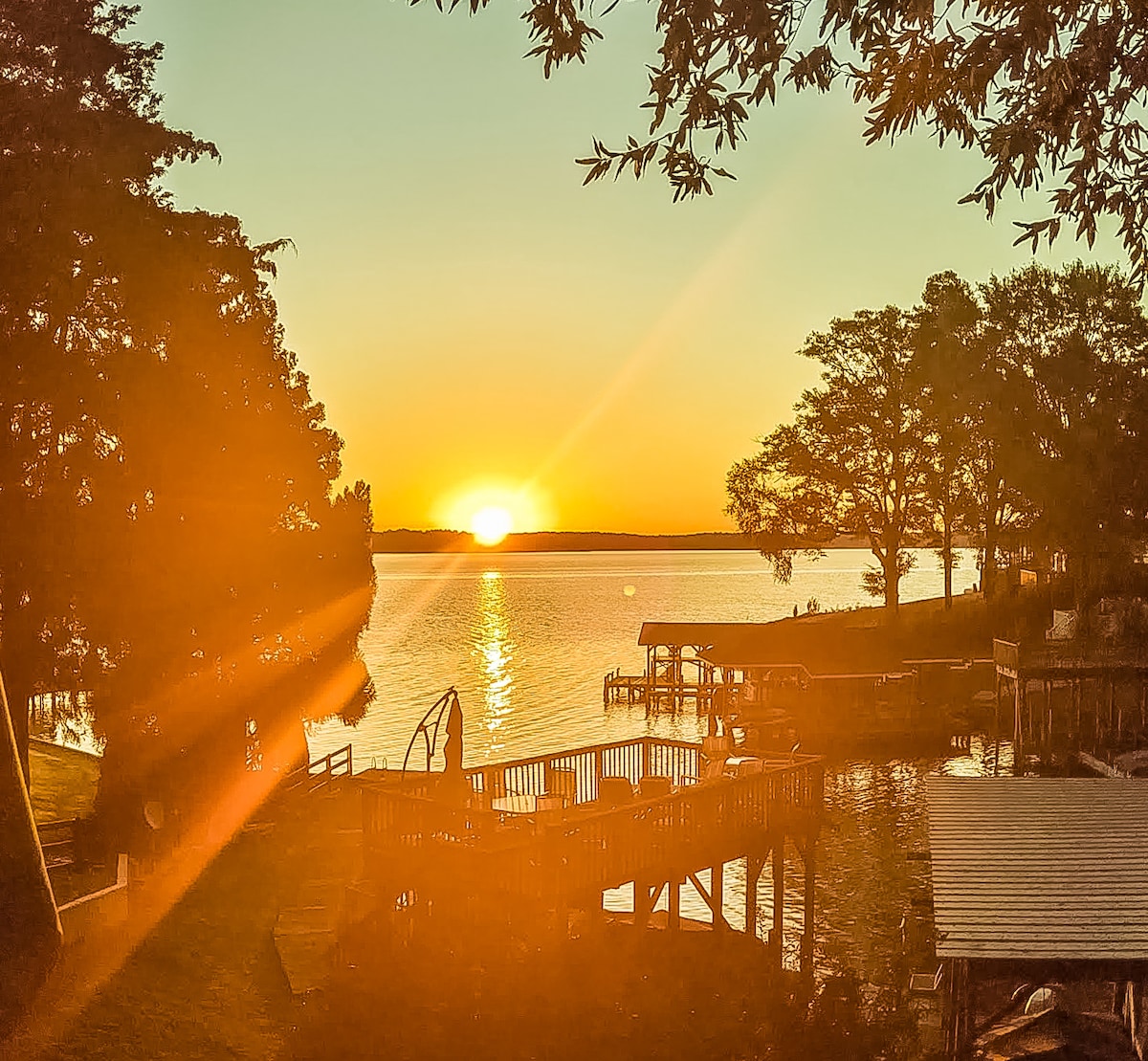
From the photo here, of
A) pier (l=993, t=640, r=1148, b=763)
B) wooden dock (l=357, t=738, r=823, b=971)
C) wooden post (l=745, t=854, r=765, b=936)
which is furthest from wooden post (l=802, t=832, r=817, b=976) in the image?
pier (l=993, t=640, r=1148, b=763)

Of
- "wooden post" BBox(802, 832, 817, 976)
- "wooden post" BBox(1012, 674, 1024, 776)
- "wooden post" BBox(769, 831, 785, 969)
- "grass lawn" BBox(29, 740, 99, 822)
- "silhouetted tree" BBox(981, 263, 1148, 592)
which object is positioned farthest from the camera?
"silhouetted tree" BBox(981, 263, 1148, 592)

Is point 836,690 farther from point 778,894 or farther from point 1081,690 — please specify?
point 778,894

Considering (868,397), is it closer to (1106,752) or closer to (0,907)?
A: (1106,752)

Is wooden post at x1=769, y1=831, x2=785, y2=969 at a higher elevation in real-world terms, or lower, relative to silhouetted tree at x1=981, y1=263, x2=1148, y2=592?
lower

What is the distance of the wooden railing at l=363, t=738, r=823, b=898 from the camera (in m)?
16.9

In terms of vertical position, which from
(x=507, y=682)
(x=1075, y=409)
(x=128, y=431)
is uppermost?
(x=1075, y=409)

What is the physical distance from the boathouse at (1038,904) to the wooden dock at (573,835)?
11.3 feet

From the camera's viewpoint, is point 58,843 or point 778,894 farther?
point 58,843

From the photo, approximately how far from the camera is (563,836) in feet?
57.5

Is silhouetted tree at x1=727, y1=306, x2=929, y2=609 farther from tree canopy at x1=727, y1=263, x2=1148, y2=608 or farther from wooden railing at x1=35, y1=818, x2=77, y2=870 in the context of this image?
wooden railing at x1=35, y1=818, x2=77, y2=870

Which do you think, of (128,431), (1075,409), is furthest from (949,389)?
(128,431)

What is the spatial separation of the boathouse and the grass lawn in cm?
2284

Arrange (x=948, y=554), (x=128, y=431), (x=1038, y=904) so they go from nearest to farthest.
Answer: (x=1038, y=904) → (x=128, y=431) → (x=948, y=554)

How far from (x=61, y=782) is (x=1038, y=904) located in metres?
36.1
